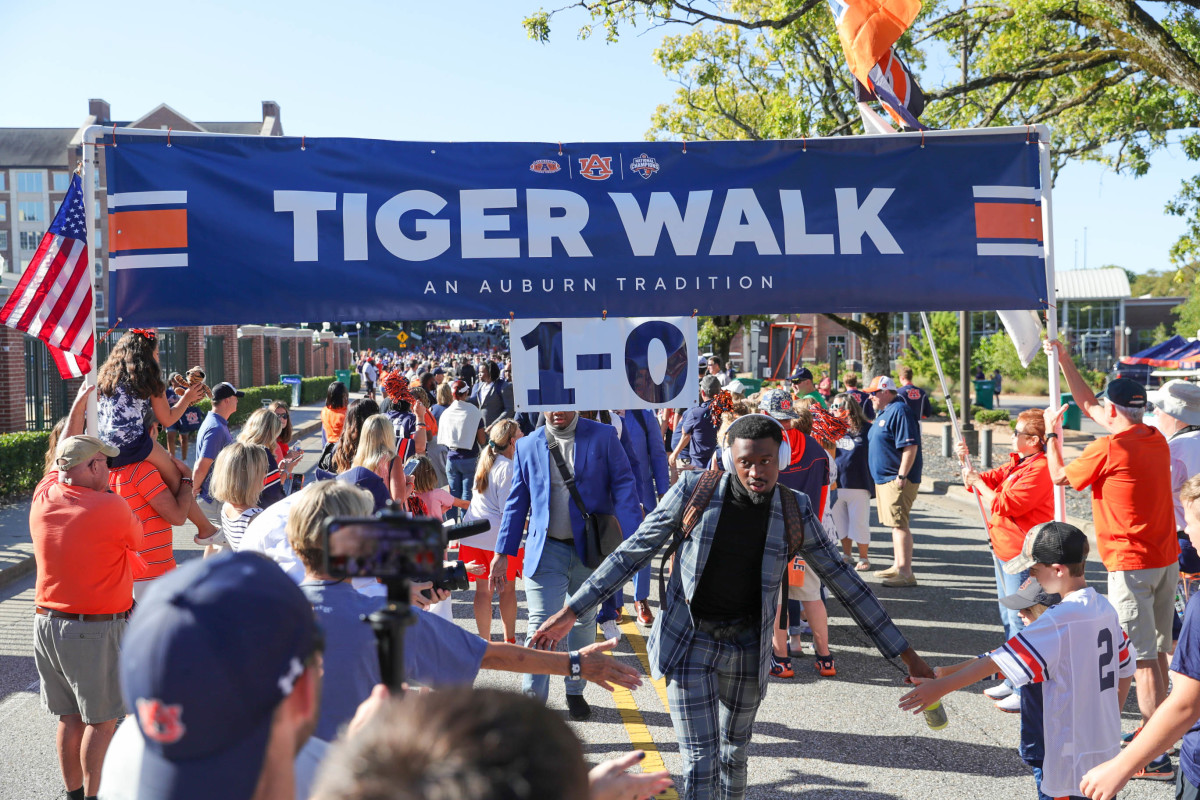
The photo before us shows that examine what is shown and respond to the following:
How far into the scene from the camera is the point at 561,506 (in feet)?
18.9

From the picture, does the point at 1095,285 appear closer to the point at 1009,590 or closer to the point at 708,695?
the point at 1009,590

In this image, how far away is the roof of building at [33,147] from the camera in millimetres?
88188

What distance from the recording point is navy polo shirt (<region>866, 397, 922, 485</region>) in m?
8.89

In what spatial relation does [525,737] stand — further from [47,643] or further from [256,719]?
[47,643]

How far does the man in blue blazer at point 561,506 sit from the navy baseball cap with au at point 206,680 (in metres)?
4.22

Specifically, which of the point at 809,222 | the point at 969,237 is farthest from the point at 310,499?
the point at 969,237

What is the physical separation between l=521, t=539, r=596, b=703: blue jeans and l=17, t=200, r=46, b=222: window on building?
103 meters

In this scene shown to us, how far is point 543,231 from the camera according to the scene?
561 centimetres

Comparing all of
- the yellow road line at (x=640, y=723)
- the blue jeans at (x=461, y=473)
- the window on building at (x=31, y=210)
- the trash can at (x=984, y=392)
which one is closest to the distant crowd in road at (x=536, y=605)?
the yellow road line at (x=640, y=723)

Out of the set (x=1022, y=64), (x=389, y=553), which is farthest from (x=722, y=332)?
(x=389, y=553)

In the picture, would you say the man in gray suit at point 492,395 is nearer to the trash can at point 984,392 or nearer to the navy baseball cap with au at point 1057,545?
the navy baseball cap with au at point 1057,545

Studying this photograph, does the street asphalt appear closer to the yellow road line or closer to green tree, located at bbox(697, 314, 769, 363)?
the yellow road line

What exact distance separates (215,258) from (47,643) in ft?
7.19

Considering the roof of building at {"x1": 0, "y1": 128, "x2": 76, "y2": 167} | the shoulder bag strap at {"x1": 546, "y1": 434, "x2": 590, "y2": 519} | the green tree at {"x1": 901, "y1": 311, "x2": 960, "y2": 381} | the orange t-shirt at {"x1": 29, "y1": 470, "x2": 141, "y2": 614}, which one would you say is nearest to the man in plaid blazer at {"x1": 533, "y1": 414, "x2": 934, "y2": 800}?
the shoulder bag strap at {"x1": 546, "y1": 434, "x2": 590, "y2": 519}
